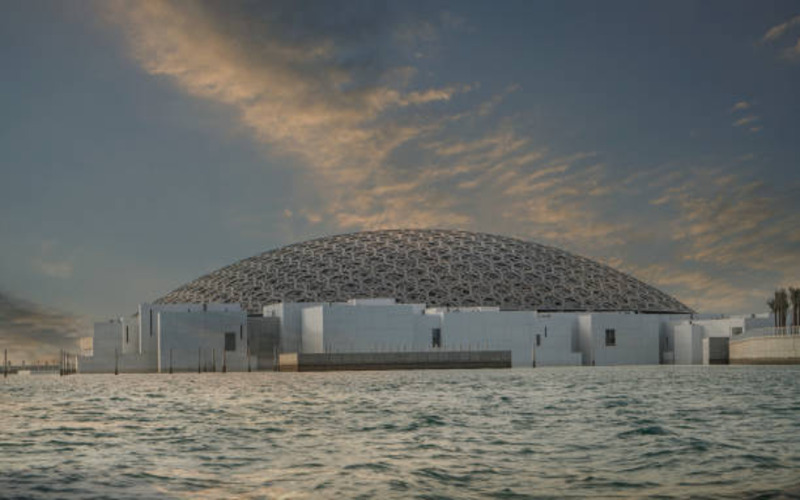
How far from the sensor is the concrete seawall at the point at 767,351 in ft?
285

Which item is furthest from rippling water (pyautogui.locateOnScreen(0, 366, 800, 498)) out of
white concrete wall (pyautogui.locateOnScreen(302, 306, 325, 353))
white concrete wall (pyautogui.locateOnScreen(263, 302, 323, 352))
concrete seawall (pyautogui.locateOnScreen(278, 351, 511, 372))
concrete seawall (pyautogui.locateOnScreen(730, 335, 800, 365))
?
white concrete wall (pyautogui.locateOnScreen(263, 302, 323, 352))

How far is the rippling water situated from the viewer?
16375 millimetres

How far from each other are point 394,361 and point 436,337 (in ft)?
24.0

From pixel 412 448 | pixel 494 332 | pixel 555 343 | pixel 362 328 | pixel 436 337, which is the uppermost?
pixel 362 328

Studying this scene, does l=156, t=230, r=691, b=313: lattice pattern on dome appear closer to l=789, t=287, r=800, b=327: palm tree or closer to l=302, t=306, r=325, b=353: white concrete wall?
l=302, t=306, r=325, b=353: white concrete wall

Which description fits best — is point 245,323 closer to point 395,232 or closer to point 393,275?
point 393,275

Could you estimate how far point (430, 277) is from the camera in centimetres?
12038

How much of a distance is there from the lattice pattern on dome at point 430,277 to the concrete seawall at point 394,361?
60.9ft

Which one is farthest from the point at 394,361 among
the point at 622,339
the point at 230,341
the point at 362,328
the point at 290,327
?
the point at 622,339

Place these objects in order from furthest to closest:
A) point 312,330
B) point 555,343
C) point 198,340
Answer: point 555,343 → point 312,330 → point 198,340

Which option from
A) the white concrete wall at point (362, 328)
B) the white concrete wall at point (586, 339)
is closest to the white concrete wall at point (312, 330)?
the white concrete wall at point (362, 328)

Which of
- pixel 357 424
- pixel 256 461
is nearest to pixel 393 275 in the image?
pixel 357 424

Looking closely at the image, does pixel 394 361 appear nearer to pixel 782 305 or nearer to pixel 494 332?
pixel 494 332

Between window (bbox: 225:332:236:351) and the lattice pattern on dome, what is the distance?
58.6ft
